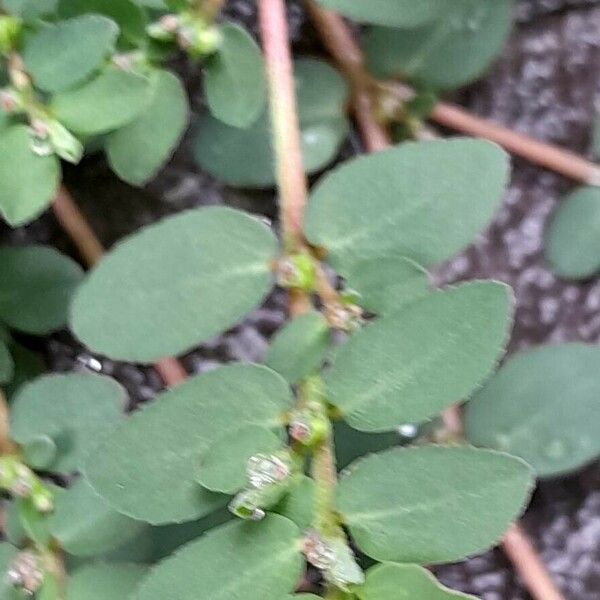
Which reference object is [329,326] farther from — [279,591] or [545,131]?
[545,131]

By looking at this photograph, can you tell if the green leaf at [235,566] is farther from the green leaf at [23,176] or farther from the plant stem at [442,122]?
the plant stem at [442,122]

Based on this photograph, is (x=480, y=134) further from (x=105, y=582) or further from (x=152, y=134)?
(x=105, y=582)

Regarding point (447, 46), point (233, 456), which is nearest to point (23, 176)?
point (233, 456)

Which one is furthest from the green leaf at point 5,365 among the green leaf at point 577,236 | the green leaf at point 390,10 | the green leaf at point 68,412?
the green leaf at point 577,236

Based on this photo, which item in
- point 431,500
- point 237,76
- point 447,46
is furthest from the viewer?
point 447,46

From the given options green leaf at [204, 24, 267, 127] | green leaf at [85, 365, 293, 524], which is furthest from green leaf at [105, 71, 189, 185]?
green leaf at [85, 365, 293, 524]

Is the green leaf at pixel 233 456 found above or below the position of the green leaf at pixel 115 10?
below
